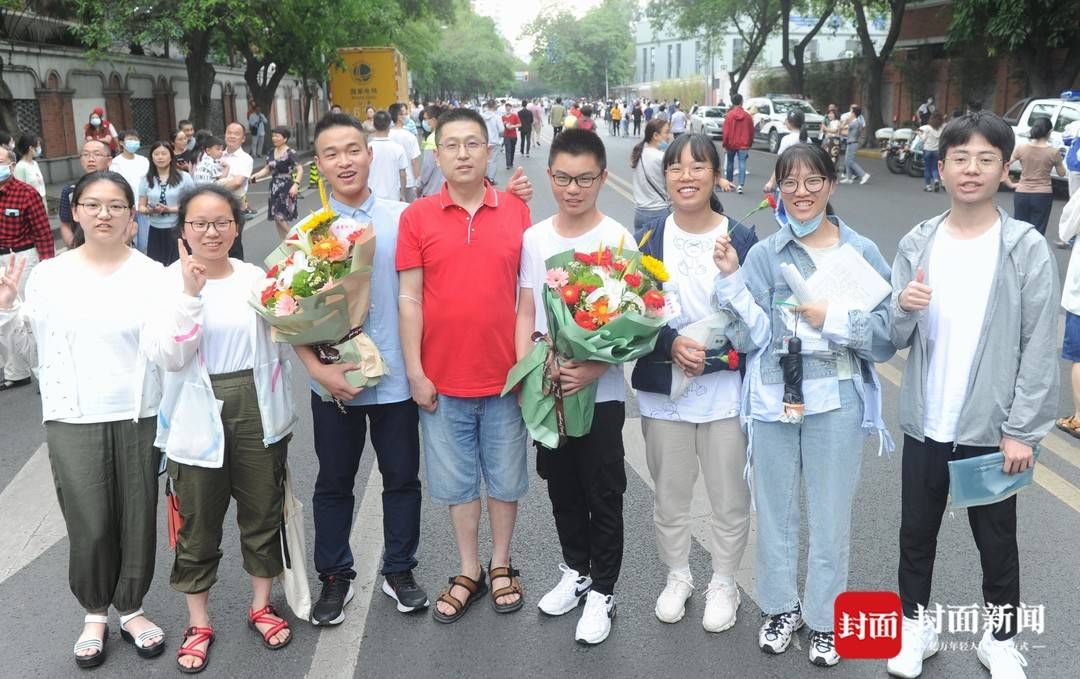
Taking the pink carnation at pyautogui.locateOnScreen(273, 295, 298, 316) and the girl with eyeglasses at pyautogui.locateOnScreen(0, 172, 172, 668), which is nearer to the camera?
the pink carnation at pyautogui.locateOnScreen(273, 295, 298, 316)

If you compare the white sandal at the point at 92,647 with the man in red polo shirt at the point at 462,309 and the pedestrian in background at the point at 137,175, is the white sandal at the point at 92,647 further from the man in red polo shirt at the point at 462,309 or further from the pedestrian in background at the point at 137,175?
the pedestrian in background at the point at 137,175

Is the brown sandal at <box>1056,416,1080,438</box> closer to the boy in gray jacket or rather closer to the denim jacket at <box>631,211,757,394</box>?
the boy in gray jacket

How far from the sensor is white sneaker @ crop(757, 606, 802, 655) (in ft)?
10.9

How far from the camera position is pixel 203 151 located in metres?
10.6

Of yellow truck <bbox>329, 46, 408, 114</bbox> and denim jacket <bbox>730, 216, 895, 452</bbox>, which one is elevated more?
yellow truck <bbox>329, 46, 408, 114</bbox>

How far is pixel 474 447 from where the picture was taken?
11.8ft

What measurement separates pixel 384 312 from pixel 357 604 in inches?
48.4

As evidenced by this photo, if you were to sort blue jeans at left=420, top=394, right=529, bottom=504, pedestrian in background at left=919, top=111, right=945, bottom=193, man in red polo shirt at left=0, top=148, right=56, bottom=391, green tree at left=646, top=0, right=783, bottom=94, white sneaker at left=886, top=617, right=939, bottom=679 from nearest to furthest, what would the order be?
white sneaker at left=886, top=617, right=939, bottom=679 < blue jeans at left=420, top=394, right=529, bottom=504 < man in red polo shirt at left=0, top=148, right=56, bottom=391 < pedestrian in background at left=919, top=111, right=945, bottom=193 < green tree at left=646, top=0, right=783, bottom=94

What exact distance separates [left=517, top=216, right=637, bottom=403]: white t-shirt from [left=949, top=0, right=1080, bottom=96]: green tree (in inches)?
890

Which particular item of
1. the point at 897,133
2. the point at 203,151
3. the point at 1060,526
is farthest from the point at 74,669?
the point at 897,133

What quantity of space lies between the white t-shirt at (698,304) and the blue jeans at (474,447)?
630 millimetres

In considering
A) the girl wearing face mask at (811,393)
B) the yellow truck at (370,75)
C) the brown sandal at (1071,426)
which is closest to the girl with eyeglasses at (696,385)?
the girl wearing face mask at (811,393)

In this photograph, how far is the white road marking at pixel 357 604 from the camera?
3.32m

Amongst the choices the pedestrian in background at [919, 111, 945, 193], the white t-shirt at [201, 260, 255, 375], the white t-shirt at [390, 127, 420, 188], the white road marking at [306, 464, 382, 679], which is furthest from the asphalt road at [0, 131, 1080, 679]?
the pedestrian in background at [919, 111, 945, 193]
